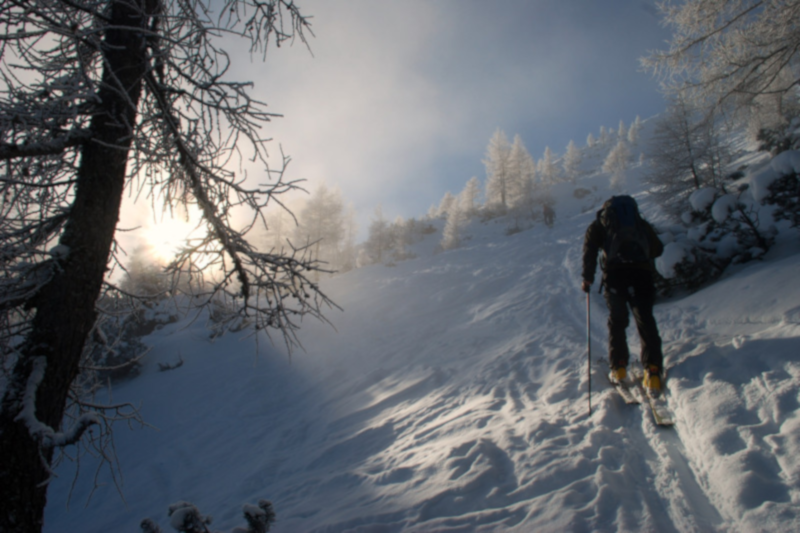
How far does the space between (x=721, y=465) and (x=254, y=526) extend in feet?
10.3

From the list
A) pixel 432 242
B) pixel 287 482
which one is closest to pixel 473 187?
pixel 432 242

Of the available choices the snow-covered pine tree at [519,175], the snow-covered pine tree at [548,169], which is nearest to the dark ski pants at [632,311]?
the snow-covered pine tree at [519,175]

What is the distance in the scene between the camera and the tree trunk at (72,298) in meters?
1.49

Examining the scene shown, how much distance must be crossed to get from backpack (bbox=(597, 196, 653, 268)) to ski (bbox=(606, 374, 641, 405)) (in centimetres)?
136

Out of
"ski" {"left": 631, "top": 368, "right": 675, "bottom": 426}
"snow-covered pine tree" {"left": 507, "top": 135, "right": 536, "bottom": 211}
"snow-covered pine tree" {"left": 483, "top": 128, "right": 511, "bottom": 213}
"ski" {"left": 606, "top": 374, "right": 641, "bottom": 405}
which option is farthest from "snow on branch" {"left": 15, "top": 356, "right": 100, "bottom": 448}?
"snow-covered pine tree" {"left": 483, "top": 128, "right": 511, "bottom": 213}

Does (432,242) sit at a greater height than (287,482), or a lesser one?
greater

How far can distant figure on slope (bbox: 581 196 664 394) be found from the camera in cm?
395

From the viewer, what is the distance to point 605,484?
2.41m

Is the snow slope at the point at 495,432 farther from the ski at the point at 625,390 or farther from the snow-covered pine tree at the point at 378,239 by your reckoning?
the snow-covered pine tree at the point at 378,239

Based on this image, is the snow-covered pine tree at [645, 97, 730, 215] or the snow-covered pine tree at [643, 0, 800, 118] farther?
the snow-covered pine tree at [645, 97, 730, 215]

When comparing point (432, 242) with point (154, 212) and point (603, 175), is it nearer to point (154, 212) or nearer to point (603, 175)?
point (603, 175)

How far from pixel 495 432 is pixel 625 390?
4.99ft

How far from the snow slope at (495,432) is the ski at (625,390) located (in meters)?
0.10

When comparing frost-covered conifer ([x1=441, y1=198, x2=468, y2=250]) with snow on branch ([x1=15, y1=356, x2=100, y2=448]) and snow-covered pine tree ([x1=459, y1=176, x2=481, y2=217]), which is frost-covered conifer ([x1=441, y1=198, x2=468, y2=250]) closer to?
snow-covered pine tree ([x1=459, y1=176, x2=481, y2=217])
